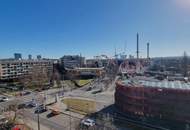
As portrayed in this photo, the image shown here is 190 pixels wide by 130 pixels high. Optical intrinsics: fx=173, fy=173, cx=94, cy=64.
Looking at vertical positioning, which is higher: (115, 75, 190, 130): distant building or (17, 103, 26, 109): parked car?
(115, 75, 190, 130): distant building

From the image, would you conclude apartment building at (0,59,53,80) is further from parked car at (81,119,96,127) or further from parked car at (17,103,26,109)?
parked car at (81,119,96,127)

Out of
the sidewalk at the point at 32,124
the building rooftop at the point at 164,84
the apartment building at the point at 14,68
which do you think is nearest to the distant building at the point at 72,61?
the apartment building at the point at 14,68

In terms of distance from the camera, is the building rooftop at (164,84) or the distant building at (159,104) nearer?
the distant building at (159,104)

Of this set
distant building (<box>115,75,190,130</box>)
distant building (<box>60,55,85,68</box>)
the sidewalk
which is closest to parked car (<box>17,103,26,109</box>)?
the sidewalk

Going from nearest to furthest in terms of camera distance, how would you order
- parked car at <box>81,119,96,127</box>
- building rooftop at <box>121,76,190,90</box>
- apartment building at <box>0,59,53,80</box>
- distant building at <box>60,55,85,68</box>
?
building rooftop at <box>121,76,190,90</box>, parked car at <box>81,119,96,127</box>, apartment building at <box>0,59,53,80</box>, distant building at <box>60,55,85,68</box>

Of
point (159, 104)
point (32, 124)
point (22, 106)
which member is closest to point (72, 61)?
point (22, 106)

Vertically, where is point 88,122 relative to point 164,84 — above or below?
below

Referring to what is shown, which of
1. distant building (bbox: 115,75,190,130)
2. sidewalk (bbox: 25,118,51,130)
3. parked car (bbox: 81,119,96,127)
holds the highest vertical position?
distant building (bbox: 115,75,190,130)

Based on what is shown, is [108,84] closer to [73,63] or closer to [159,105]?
[159,105]

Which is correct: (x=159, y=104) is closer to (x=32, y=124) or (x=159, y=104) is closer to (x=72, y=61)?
(x=32, y=124)

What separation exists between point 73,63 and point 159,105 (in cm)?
11010

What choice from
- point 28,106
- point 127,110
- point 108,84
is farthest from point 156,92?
point 108,84

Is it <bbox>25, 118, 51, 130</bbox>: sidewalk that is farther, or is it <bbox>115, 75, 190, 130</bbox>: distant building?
<bbox>25, 118, 51, 130</bbox>: sidewalk

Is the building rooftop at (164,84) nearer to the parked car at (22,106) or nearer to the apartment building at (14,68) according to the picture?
the parked car at (22,106)
